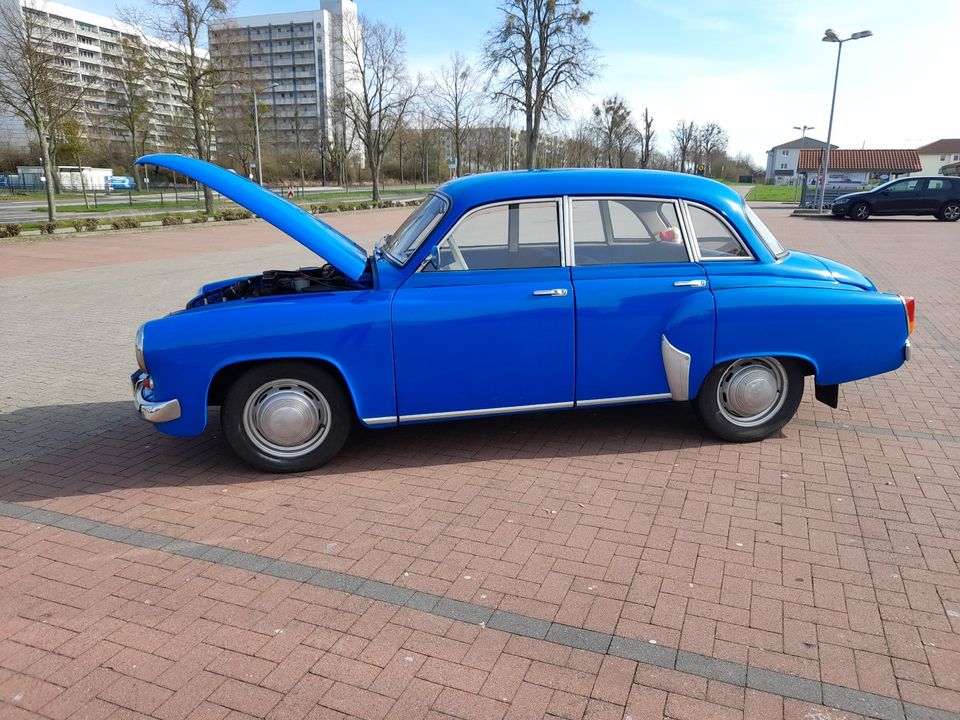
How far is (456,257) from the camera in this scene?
4359mm

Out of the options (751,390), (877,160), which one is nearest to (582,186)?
(751,390)

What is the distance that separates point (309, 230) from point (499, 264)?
1.17m

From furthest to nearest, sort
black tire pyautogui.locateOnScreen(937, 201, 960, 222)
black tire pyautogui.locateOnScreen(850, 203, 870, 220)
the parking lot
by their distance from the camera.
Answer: black tire pyautogui.locateOnScreen(850, 203, 870, 220) < black tire pyautogui.locateOnScreen(937, 201, 960, 222) < the parking lot

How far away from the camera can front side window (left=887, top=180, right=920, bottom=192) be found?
25578 millimetres

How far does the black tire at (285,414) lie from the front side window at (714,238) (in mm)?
2428

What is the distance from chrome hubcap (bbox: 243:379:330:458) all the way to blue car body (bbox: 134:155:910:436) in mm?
223

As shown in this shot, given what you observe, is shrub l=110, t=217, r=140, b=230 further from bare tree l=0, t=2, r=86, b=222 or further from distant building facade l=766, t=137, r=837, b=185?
distant building facade l=766, t=137, r=837, b=185

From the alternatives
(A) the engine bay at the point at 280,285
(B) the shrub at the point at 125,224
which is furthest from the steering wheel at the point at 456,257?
(B) the shrub at the point at 125,224

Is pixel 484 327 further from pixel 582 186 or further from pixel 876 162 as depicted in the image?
pixel 876 162

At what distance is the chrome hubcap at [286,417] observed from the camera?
4211 millimetres

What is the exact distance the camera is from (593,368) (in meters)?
4.39

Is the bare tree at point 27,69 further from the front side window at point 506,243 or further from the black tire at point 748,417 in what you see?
the black tire at point 748,417

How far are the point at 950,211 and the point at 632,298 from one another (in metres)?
26.4

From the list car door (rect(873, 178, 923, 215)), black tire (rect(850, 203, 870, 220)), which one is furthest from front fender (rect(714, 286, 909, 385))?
black tire (rect(850, 203, 870, 220))
